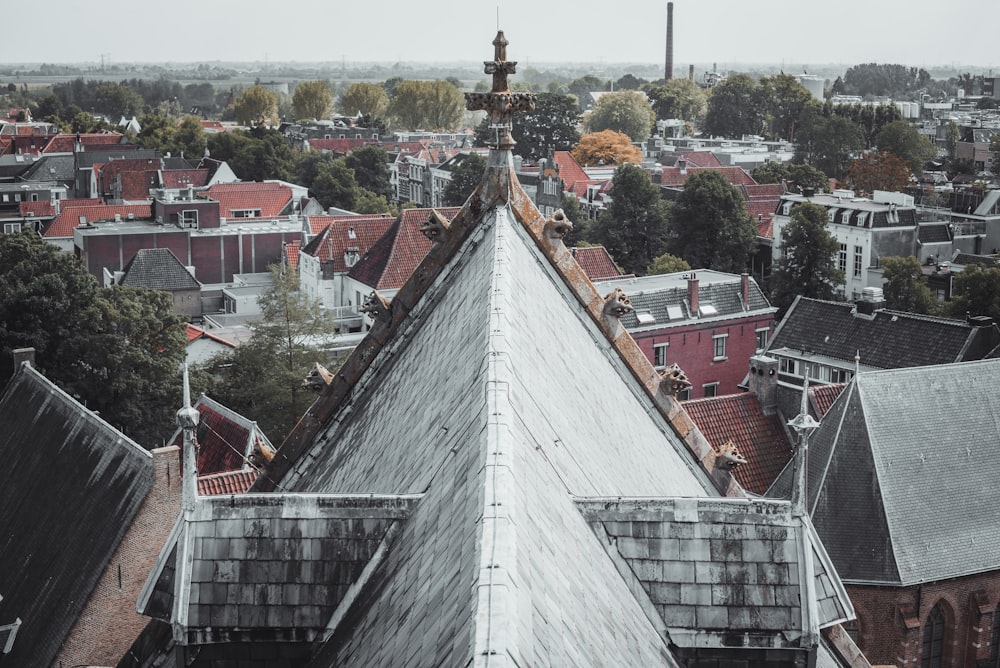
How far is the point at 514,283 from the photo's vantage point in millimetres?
13352

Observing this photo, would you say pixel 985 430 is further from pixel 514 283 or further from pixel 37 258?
pixel 37 258

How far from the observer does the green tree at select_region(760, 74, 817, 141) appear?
185 m

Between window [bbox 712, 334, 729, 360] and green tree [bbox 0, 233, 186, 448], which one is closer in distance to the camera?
green tree [bbox 0, 233, 186, 448]

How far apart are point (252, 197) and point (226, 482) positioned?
7233 centimetres

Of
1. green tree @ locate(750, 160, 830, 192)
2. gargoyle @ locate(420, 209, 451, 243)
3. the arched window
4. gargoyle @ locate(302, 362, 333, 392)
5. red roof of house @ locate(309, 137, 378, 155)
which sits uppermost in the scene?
gargoyle @ locate(420, 209, 451, 243)

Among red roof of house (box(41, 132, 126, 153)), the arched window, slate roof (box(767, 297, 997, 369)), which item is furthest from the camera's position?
red roof of house (box(41, 132, 126, 153))

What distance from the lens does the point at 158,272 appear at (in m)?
69.7

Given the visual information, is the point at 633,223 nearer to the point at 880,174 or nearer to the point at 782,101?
the point at 880,174

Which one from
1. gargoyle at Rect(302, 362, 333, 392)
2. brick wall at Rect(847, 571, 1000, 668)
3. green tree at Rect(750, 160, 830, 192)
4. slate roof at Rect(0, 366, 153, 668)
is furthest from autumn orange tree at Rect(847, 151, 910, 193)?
gargoyle at Rect(302, 362, 333, 392)

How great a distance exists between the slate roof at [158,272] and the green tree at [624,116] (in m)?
122

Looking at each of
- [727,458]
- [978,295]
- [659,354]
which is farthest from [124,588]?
[978,295]

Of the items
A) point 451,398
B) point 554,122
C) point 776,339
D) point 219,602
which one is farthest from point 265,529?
point 554,122

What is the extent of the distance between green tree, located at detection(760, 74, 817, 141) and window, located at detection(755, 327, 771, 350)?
435ft

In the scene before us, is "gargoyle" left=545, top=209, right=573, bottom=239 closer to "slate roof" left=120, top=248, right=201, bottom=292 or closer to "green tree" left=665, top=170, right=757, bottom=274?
"slate roof" left=120, top=248, right=201, bottom=292
